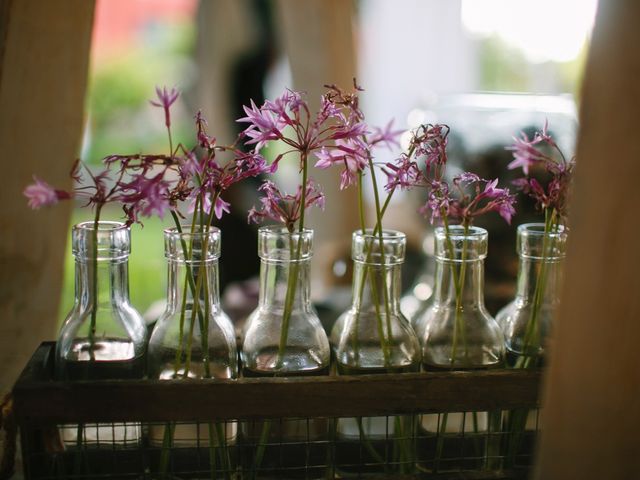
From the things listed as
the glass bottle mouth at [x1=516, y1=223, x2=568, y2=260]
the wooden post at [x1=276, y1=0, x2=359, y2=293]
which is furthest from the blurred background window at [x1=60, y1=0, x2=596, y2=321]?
the glass bottle mouth at [x1=516, y1=223, x2=568, y2=260]

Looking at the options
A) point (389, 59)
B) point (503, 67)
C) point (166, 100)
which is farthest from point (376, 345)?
point (503, 67)

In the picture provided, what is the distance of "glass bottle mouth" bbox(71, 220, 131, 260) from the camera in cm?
57

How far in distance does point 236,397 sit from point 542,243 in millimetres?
293

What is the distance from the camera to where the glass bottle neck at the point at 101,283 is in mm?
591

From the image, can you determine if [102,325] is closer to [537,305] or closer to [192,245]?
[192,245]

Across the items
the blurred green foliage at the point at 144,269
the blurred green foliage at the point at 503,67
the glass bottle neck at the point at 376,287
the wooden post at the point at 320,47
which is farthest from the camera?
the blurred green foliage at the point at 503,67

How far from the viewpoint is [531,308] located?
653 mm

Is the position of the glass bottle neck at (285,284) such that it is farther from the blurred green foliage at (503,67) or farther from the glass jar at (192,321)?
the blurred green foliage at (503,67)

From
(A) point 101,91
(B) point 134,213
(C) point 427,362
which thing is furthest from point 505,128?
(A) point 101,91

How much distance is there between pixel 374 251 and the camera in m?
0.62

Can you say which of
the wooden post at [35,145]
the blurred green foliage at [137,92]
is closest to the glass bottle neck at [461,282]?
the wooden post at [35,145]

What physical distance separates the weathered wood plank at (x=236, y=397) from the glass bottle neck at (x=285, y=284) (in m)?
0.08

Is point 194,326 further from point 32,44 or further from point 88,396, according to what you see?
point 32,44

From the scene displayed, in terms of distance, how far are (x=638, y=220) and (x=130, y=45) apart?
515 centimetres
